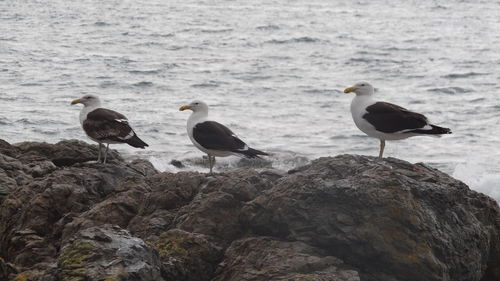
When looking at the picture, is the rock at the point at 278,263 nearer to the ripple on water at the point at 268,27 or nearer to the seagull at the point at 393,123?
the seagull at the point at 393,123

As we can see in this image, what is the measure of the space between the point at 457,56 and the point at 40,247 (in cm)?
3181

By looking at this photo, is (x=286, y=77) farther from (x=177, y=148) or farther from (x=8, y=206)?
(x=8, y=206)

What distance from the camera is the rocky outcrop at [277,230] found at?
22.5 feet

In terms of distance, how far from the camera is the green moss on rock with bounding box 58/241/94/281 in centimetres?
640

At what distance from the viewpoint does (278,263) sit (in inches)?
276

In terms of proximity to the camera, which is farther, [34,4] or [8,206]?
[34,4]

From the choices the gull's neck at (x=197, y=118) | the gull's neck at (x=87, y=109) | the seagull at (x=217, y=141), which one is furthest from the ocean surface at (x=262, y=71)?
the seagull at (x=217, y=141)

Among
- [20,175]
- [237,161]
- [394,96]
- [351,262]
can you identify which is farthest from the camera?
[394,96]

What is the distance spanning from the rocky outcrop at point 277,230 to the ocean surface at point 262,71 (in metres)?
10.1

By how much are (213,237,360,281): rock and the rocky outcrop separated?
0.01m

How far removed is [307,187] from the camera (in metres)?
7.59

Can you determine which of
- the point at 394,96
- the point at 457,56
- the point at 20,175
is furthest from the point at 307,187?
the point at 457,56

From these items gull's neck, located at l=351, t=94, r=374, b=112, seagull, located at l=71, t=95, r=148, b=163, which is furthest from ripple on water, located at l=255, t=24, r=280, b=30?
gull's neck, located at l=351, t=94, r=374, b=112

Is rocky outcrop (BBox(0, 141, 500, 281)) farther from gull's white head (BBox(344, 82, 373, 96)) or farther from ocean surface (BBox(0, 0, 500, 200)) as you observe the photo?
ocean surface (BBox(0, 0, 500, 200))
